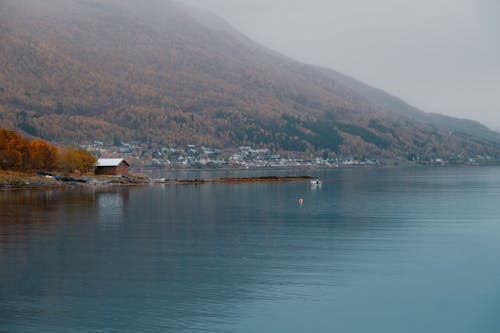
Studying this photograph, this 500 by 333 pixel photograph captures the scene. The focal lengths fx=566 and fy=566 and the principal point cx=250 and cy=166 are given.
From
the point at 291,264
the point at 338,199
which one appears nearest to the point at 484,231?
the point at 291,264

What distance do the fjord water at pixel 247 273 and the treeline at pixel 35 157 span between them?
46.2 meters

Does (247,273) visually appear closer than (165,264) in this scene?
Yes

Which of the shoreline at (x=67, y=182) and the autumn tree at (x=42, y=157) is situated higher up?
the autumn tree at (x=42, y=157)

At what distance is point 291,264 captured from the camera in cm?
2650

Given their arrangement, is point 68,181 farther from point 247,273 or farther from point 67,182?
point 247,273

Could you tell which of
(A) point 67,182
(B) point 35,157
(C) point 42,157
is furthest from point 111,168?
(B) point 35,157

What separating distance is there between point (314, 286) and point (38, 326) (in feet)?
33.7

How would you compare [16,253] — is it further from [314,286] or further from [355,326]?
[355,326]

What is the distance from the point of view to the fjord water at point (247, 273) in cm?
1859

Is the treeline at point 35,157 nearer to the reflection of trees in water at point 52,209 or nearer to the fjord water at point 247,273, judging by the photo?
the reflection of trees in water at point 52,209

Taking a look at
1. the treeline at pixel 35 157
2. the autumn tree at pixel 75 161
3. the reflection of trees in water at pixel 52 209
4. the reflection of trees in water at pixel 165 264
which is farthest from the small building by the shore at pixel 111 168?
the reflection of trees in water at pixel 165 264

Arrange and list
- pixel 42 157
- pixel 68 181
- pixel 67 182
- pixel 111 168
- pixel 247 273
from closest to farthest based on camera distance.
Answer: pixel 247 273, pixel 67 182, pixel 68 181, pixel 42 157, pixel 111 168

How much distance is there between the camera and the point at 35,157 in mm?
94062

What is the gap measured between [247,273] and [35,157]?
256 ft
